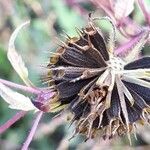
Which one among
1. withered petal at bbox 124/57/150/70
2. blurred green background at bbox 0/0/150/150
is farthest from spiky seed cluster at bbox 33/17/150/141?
blurred green background at bbox 0/0/150/150

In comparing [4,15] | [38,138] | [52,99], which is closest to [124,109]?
[52,99]

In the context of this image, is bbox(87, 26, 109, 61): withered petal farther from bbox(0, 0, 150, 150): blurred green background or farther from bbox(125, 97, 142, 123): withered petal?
bbox(0, 0, 150, 150): blurred green background

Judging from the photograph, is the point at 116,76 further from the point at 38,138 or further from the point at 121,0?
the point at 38,138

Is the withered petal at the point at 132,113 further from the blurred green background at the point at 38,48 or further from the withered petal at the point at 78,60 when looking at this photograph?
the blurred green background at the point at 38,48

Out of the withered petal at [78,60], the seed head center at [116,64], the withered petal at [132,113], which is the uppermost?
the withered petal at [78,60]

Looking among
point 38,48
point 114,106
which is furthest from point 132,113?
point 38,48

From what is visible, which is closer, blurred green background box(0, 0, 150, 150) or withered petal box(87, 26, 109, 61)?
withered petal box(87, 26, 109, 61)

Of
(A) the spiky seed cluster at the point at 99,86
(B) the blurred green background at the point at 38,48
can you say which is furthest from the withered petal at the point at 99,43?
(B) the blurred green background at the point at 38,48
